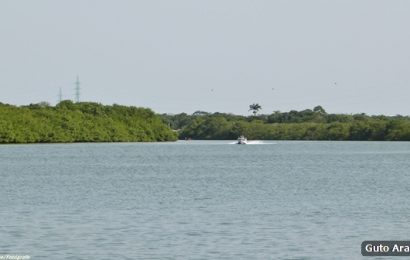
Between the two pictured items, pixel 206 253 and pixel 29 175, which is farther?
pixel 29 175

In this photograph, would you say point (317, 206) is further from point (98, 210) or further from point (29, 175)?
point (29, 175)

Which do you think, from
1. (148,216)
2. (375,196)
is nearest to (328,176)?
(375,196)

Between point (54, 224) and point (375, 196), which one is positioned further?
point (375, 196)

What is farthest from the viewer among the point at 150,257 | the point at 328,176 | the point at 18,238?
the point at 328,176

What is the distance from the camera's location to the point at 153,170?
91812 millimetres

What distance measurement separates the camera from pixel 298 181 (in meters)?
71.6

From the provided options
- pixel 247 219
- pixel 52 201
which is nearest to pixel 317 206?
pixel 247 219

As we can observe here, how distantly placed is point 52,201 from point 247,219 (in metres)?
12.8

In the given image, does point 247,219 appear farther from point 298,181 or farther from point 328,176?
point 328,176

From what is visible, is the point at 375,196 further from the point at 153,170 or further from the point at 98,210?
the point at 153,170

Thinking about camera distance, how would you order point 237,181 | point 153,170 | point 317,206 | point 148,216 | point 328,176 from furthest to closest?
point 153,170, point 328,176, point 237,181, point 317,206, point 148,216

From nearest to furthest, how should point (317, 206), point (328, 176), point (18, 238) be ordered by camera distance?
point (18, 238) → point (317, 206) → point (328, 176)

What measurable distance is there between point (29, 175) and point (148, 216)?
38260mm

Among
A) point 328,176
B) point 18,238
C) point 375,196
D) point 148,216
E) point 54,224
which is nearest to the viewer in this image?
point 18,238
